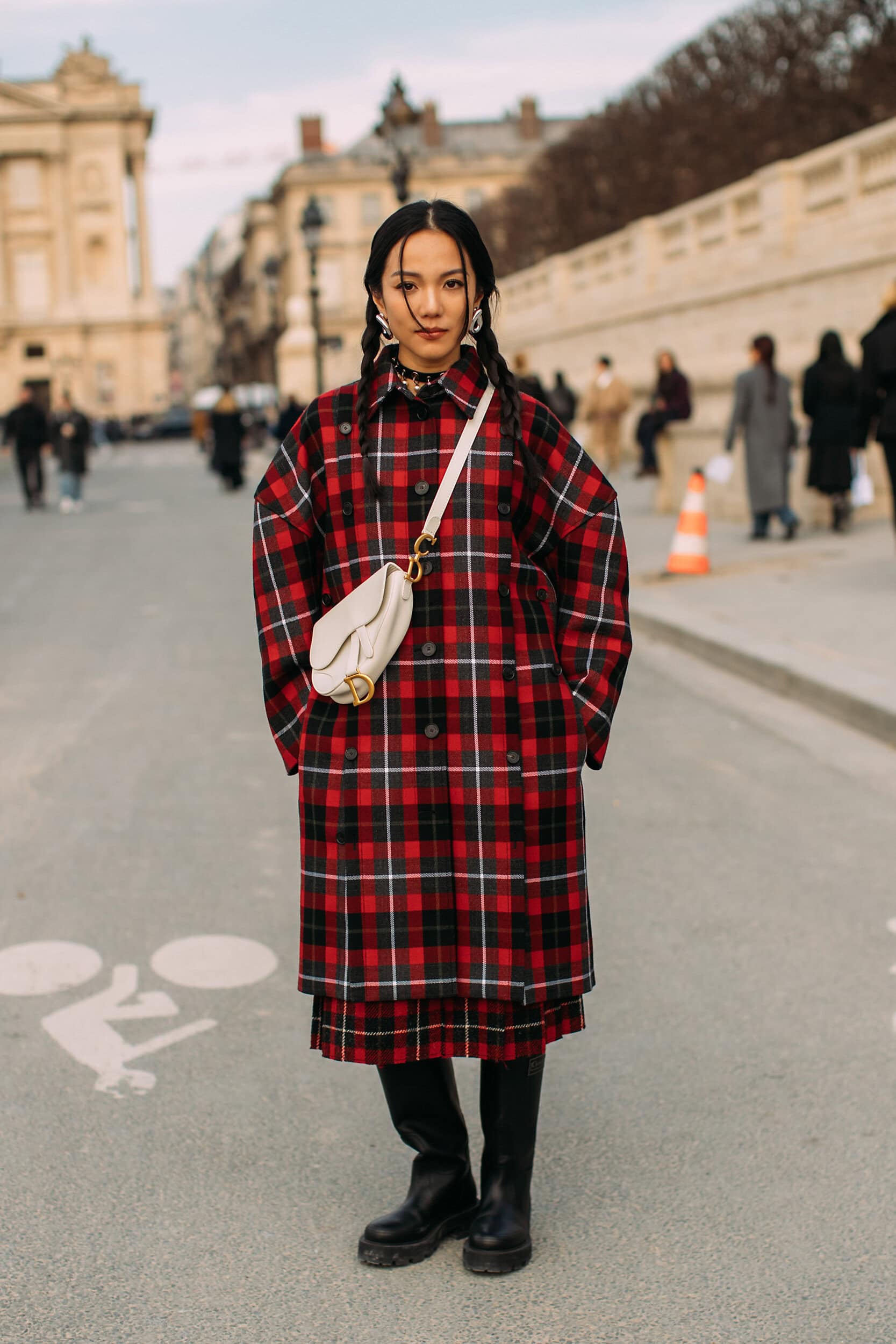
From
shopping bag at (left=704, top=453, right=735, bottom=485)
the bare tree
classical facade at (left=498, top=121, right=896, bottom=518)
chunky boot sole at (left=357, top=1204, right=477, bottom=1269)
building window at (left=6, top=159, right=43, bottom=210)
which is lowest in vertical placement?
chunky boot sole at (left=357, top=1204, right=477, bottom=1269)

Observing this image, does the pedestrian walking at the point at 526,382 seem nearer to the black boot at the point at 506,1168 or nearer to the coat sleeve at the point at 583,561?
the coat sleeve at the point at 583,561

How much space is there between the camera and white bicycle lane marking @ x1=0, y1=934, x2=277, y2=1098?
3984 millimetres

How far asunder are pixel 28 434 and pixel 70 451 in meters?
0.83

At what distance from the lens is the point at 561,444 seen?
2.84m

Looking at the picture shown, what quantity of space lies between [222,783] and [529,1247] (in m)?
4.17

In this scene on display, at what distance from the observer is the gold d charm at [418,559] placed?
271cm

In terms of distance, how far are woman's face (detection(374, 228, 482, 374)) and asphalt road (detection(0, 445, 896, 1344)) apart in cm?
165

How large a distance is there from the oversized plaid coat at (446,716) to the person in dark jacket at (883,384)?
25.6 feet

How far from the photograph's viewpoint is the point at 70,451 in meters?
25.7

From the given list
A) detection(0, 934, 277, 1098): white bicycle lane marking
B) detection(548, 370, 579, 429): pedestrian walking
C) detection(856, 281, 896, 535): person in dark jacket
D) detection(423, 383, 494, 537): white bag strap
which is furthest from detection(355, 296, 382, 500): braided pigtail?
detection(548, 370, 579, 429): pedestrian walking

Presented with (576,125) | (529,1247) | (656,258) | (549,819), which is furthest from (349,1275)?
(576,125)

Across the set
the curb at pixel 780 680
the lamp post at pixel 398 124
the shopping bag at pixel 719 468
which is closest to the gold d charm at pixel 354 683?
the curb at pixel 780 680

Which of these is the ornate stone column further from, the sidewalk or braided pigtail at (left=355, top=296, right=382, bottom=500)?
braided pigtail at (left=355, top=296, right=382, bottom=500)

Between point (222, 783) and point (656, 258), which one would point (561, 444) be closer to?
point (222, 783)
